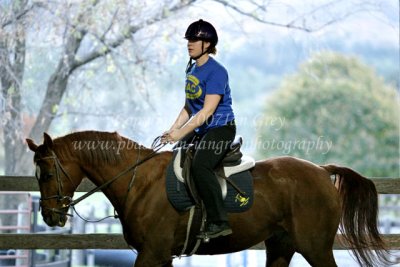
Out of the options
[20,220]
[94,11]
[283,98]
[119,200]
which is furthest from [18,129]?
[283,98]

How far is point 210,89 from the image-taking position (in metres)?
4.83

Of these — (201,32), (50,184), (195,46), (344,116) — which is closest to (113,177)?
(50,184)

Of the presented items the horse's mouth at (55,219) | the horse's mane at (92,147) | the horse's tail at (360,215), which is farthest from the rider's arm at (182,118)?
the horse's tail at (360,215)

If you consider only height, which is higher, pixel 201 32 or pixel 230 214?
pixel 201 32

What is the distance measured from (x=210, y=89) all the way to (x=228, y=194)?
831 millimetres

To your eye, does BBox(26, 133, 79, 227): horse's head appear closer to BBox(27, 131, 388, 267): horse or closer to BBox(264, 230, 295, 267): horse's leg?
BBox(27, 131, 388, 267): horse

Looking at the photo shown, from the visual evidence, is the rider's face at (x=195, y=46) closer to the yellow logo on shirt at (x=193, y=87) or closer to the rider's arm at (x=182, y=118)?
the yellow logo on shirt at (x=193, y=87)

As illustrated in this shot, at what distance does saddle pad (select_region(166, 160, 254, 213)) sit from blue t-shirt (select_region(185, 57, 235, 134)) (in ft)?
1.45

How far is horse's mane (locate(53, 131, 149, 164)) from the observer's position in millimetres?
4848

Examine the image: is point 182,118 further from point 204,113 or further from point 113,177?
point 113,177

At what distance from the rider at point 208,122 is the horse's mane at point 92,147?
39 centimetres

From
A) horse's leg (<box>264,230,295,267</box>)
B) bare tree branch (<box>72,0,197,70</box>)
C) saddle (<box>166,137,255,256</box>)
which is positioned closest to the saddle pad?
saddle (<box>166,137,255,256</box>)

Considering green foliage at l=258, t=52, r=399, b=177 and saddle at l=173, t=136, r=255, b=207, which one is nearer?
saddle at l=173, t=136, r=255, b=207

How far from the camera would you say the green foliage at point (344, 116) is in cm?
2270
